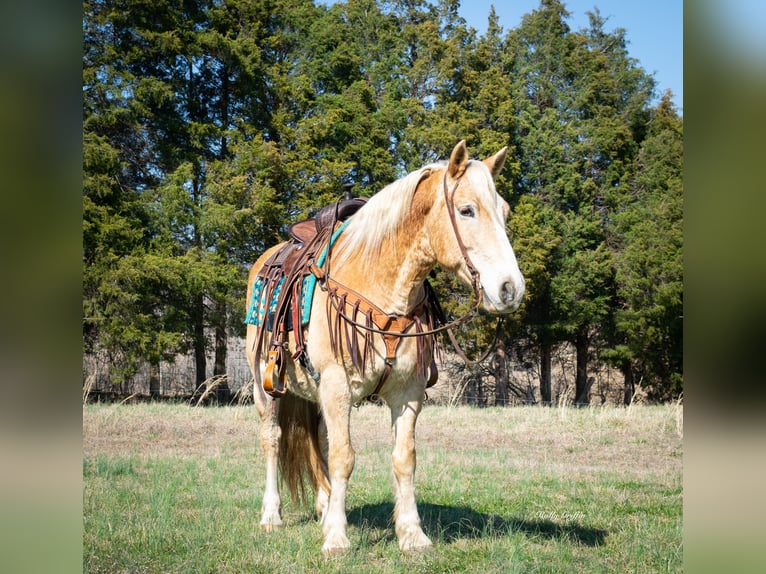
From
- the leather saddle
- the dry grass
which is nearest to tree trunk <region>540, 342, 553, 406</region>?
the dry grass

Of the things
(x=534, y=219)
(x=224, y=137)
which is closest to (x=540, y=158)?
(x=534, y=219)

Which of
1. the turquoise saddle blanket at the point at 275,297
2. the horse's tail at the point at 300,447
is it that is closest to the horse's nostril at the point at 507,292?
the turquoise saddle blanket at the point at 275,297

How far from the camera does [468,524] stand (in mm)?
4391

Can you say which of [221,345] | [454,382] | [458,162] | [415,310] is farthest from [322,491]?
[454,382]

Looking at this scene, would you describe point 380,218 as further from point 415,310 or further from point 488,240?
point 488,240

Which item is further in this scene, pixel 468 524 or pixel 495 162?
pixel 468 524

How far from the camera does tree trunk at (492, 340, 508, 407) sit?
1703 centimetres

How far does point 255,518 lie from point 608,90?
59.6 feet

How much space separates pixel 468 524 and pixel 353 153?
1309 centimetres

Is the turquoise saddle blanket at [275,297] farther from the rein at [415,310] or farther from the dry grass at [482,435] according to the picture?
the dry grass at [482,435]

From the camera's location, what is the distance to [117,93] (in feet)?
48.4
